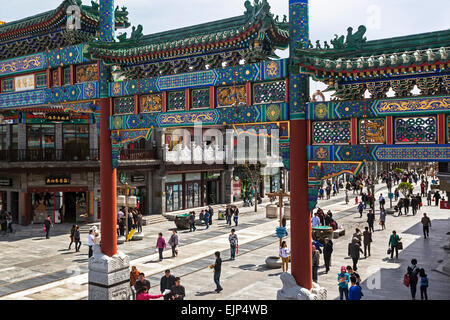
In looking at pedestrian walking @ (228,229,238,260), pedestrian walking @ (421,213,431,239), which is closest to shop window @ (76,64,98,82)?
pedestrian walking @ (228,229,238,260)

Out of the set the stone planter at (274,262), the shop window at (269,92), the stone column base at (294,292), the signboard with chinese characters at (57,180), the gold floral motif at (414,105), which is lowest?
the stone planter at (274,262)

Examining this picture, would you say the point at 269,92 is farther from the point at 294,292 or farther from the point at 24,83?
the point at 24,83

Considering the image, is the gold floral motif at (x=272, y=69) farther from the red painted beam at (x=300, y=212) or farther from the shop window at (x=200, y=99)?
the shop window at (x=200, y=99)

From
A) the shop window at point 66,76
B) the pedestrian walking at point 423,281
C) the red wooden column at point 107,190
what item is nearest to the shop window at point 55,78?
the shop window at point 66,76

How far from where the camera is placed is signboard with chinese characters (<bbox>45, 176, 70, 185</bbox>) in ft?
94.8

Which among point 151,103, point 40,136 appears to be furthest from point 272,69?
point 40,136

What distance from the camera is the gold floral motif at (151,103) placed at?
499 inches

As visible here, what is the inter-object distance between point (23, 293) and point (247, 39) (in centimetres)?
1182

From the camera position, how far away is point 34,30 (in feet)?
50.2

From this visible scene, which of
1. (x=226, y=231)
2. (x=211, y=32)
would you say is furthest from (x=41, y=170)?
(x=211, y=32)

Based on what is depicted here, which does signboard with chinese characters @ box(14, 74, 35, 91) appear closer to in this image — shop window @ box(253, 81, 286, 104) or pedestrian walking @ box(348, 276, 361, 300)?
shop window @ box(253, 81, 286, 104)

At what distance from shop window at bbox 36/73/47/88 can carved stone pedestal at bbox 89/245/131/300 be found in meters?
6.57

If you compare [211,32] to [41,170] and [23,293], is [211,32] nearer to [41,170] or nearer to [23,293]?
[23,293]

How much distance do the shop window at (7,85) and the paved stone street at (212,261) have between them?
300 inches
